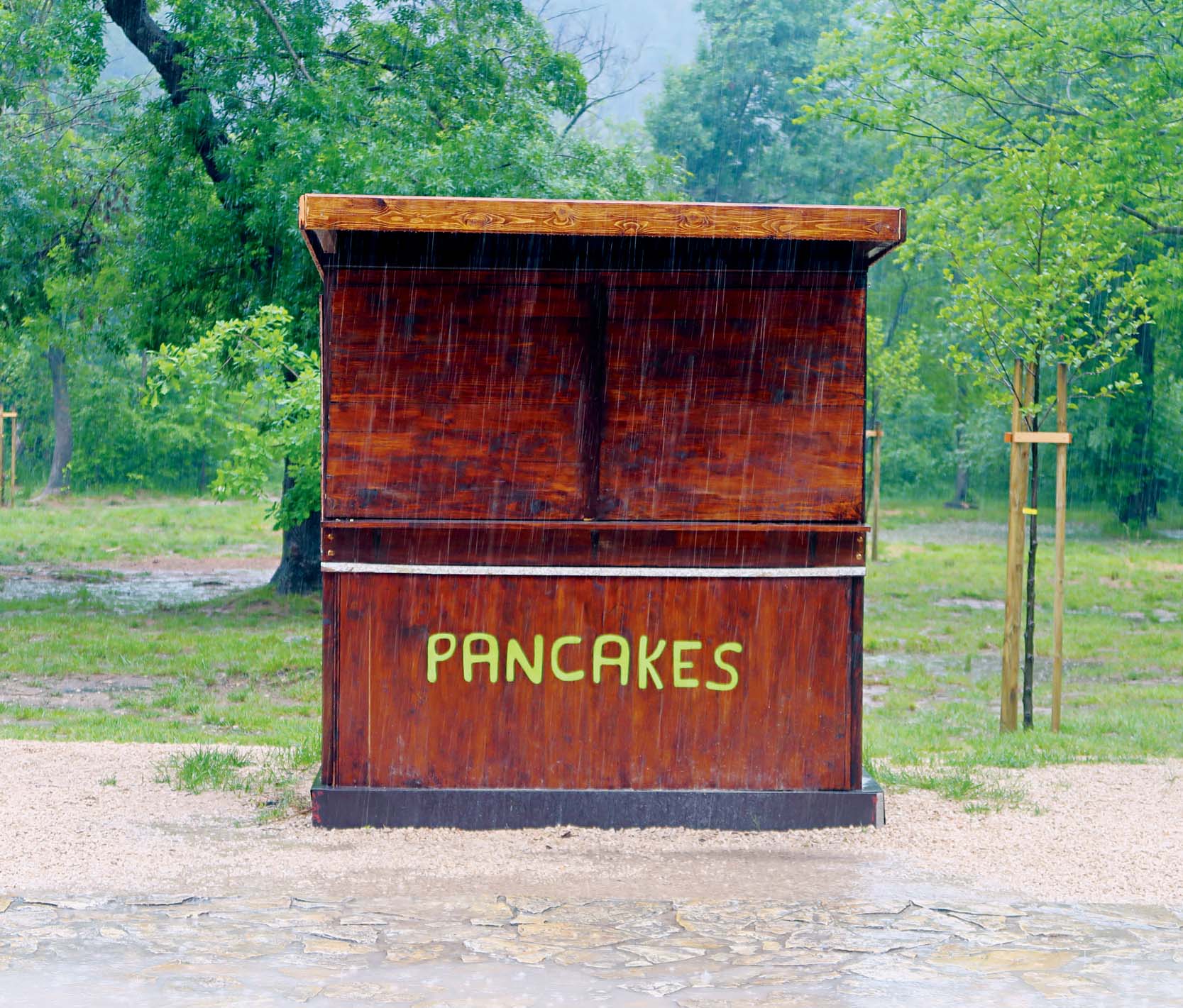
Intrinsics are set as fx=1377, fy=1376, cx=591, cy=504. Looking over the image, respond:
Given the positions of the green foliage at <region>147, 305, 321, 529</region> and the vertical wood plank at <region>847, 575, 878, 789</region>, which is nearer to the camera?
the vertical wood plank at <region>847, 575, 878, 789</region>

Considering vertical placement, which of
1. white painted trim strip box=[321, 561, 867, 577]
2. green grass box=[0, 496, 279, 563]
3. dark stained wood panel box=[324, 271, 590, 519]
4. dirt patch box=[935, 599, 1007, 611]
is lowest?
dirt patch box=[935, 599, 1007, 611]

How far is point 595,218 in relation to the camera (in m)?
5.88

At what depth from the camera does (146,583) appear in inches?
778

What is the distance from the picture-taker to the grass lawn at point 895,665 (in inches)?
358

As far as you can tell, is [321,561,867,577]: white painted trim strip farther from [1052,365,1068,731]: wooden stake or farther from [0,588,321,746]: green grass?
[1052,365,1068,731]: wooden stake

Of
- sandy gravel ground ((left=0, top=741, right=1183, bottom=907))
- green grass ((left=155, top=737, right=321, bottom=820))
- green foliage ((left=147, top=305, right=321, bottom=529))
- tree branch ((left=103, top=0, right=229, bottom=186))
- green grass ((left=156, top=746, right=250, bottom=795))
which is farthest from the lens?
tree branch ((left=103, top=0, right=229, bottom=186))

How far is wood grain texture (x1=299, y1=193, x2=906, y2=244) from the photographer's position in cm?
584

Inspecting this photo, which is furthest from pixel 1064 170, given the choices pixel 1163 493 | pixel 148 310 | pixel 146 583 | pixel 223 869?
pixel 1163 493

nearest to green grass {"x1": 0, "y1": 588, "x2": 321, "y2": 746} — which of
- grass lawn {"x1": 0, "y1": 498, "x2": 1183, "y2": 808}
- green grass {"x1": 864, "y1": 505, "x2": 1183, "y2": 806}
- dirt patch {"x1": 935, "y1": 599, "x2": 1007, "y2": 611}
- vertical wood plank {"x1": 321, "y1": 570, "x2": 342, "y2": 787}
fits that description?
grass lawn {"x1": 0, "y1": 498, "x2": 1183, "y2": 808}

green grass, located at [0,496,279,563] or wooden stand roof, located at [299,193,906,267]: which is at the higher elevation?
wooden stand roof, located at [299,193,906,267]

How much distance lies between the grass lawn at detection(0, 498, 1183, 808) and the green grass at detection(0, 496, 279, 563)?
172mm

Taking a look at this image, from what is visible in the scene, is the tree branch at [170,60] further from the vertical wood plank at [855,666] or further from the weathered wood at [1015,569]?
the vertical wood plank at [855,666]

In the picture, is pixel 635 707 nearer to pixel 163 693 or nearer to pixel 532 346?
pixel 532 346

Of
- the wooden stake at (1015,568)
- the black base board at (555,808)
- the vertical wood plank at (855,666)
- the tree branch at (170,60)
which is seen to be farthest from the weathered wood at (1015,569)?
the tree branch at (170,60)
